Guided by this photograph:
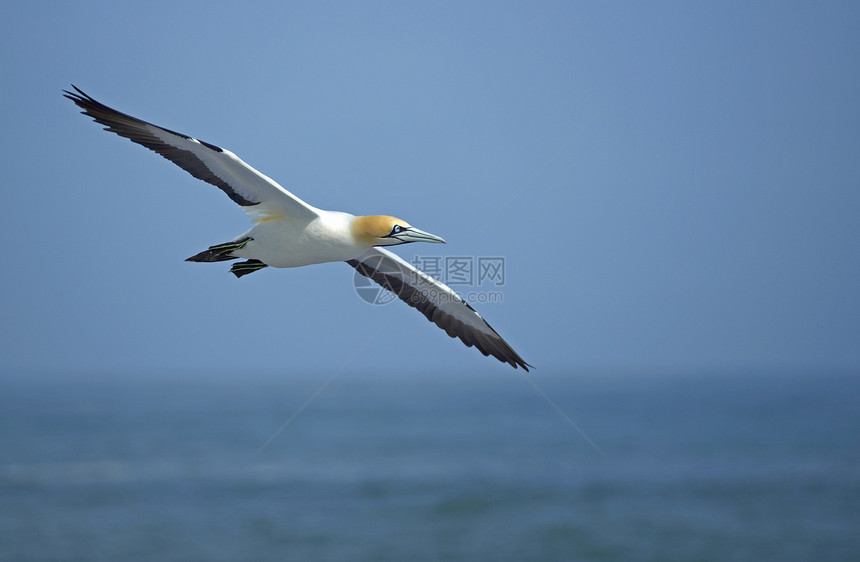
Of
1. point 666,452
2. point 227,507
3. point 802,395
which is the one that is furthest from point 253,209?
point 802,395

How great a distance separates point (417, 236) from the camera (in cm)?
934

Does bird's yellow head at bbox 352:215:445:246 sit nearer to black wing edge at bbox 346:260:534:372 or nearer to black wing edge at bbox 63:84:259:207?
black wing edge at bbox 63:84:259:207

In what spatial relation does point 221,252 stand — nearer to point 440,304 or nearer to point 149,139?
point 149,139

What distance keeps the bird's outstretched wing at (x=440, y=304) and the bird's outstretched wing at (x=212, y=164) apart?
2359 mm

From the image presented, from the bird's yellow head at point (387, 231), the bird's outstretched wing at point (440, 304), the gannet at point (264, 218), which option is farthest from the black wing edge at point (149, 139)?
the bird's outstretched wing at point (440, 304)

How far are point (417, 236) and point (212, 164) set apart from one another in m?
2.54

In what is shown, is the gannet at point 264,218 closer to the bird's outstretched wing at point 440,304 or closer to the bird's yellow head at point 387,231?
the bird's yellow head at point 387,231

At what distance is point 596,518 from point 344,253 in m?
35.7

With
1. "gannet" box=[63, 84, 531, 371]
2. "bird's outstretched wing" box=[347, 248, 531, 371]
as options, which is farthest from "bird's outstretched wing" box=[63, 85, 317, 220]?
"bird's outstretched wing" box=[347, 248, 531, 371]

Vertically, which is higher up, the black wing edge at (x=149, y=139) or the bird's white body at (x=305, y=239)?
the black wing edge at (x=149, y=139)

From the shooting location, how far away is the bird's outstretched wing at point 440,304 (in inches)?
465

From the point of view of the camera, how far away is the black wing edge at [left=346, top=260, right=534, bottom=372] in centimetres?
1213

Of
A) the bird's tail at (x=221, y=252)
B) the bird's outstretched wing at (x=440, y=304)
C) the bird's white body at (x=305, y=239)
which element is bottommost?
the bird's tail at (x=221, y=252)

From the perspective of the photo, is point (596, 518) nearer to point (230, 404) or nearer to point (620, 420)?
point (620, 420)
